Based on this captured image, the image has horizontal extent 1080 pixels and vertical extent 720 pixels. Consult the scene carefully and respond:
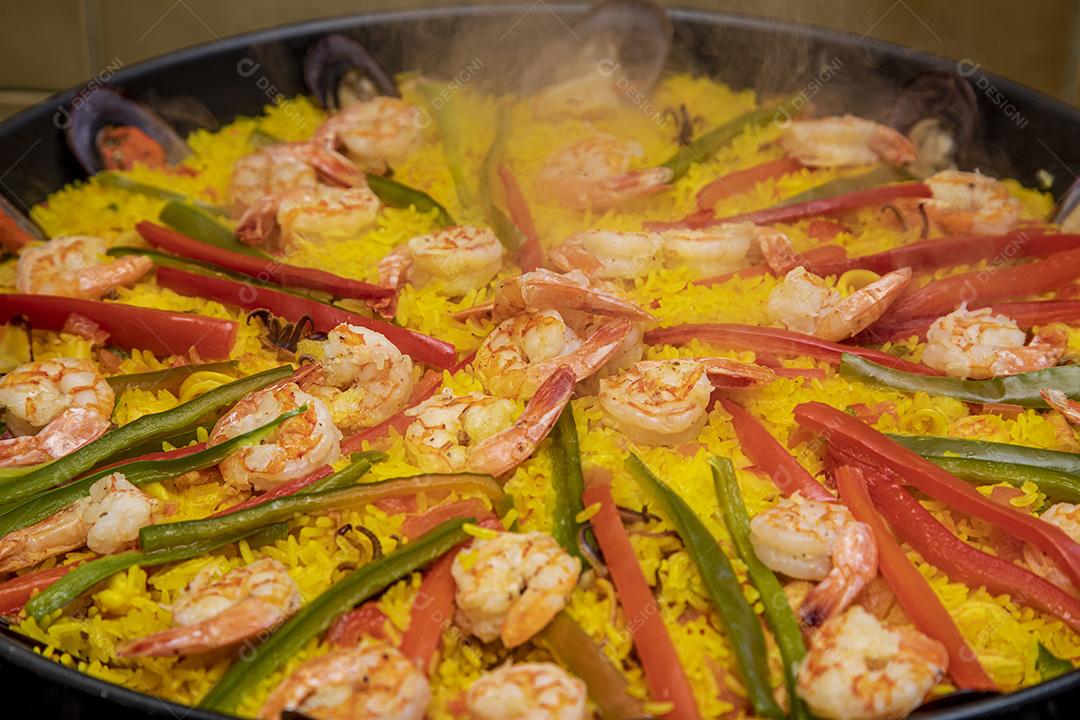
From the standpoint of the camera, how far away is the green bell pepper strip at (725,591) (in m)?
1.95

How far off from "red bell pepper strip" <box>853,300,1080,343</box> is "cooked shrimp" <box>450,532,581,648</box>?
1.33 meters

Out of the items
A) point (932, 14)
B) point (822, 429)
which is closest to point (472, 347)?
point (822, 429)

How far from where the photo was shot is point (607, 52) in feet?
13.5

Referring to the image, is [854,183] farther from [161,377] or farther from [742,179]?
[161,377]

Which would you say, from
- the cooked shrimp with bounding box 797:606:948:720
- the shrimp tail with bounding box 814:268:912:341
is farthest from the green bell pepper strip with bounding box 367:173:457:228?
the cooked shrimp with bounding box 797:606:948:720

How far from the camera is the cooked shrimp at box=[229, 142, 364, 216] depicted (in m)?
3.52

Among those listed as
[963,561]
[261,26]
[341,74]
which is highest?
[261,26]

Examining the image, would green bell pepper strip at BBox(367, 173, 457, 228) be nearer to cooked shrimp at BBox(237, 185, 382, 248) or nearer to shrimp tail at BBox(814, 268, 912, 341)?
cooked shrimp at BBox(237, 185, 382, 248)

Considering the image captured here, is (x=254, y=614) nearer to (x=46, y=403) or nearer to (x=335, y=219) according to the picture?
(x=46, y=403)

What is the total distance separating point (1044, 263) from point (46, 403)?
296 centimetres

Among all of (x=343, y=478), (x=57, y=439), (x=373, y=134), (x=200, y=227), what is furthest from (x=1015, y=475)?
(x=200, y=227)

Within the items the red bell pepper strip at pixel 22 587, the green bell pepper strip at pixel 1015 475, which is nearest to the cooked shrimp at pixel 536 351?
the green bell pepper strip at pixel 1015 475

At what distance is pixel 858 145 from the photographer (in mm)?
3654

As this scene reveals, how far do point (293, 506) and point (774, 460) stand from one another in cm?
113
